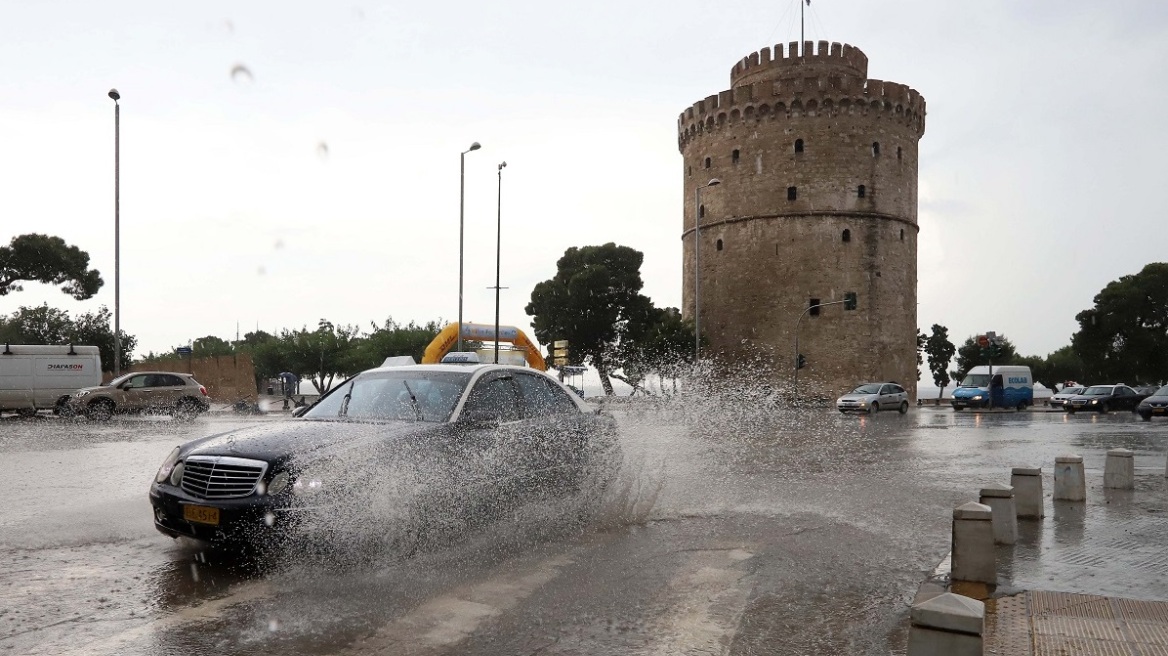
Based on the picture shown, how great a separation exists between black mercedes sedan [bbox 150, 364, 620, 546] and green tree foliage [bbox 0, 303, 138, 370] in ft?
199

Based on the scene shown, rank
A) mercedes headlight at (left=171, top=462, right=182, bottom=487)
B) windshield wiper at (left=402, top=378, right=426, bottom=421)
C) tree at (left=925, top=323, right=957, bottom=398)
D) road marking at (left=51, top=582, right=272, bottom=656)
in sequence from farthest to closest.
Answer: tree at (left=925, top=323, right=957, bottom=398)
windshield wiper at (left=402, top=378, right=426, bottom=421)
mercedes headlight at (left=171, top=462, right=182, bottom=487)
road marking at (left=51, top=582, right=272, bottom=656)

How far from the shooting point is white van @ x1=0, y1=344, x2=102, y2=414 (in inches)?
1081

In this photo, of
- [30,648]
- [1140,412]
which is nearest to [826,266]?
[1140,412]

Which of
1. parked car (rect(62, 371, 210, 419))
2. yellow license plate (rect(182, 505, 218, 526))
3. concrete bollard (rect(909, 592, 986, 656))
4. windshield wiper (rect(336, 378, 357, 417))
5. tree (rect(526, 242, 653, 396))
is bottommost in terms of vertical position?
parked car (rect(62, 371, 210, 419))

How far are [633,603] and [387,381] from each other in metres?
3.14

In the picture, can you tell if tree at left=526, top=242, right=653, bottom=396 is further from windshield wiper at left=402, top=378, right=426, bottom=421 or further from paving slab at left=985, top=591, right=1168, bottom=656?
paving slab at left=985, top=591, right=1168, bottom=656

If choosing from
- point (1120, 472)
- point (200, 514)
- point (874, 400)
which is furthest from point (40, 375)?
point (874, 400)

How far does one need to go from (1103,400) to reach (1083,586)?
39891 mm

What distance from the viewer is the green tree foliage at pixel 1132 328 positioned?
71625mm

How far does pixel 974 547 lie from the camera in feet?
18.5

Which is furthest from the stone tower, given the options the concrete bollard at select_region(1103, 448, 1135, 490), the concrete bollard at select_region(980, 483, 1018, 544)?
the concrete bollard at select_region(980, 483, 1018, 544)

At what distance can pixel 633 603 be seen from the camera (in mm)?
5125

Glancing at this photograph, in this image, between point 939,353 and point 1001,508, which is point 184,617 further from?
point 939,353

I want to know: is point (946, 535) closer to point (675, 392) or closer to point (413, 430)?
point (413, 430)
